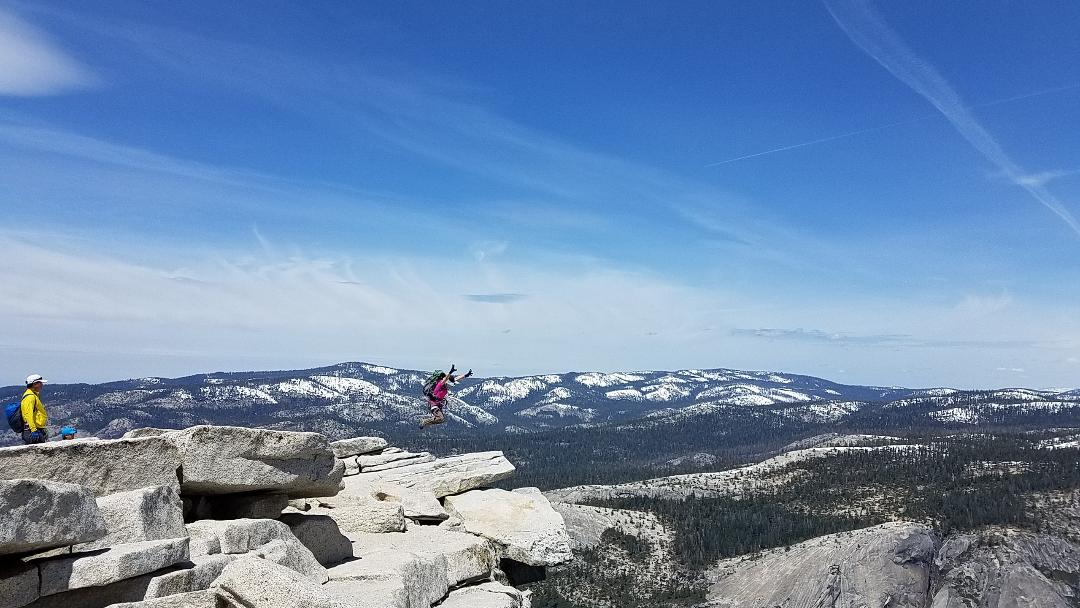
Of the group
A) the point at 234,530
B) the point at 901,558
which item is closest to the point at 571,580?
the point at 901,558

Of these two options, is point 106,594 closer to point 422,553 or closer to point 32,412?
point 422,553

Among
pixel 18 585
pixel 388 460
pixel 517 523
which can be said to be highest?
pixel 18 585

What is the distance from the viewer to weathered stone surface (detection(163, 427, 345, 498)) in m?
15.1


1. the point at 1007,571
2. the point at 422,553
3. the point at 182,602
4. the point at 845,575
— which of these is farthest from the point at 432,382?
the point at 1007,571

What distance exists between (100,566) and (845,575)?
470ft

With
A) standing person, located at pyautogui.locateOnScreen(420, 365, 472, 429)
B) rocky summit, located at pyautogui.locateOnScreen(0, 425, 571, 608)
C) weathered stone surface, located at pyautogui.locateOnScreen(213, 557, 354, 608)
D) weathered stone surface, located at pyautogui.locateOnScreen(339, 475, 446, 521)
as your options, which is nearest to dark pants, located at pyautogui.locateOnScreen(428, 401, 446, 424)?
standing person, located at pyautogui.locateOnScreen(420, 365, 472, 429)

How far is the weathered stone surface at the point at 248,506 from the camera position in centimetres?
1709

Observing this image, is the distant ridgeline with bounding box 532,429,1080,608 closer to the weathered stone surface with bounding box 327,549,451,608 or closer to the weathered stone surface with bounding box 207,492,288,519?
the weathered stone surface with bounding box 327,549,451,608

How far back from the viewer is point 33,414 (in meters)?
17.6

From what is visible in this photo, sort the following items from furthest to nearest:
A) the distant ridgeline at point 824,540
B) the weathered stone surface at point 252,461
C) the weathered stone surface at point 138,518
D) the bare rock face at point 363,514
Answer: the distant ridgeline at point 824,540
the bare rock face at point 363,514
the weathered stone surface at point 252,461
the weathered stone surface at point 138,518

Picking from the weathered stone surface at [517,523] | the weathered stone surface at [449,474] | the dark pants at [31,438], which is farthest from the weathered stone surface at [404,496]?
the dark pants at [31,438]

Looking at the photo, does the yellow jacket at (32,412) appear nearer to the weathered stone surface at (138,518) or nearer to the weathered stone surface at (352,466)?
the weathered stone surface at (138,518)

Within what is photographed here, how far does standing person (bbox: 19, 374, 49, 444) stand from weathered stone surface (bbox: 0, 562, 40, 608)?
8.46 meters

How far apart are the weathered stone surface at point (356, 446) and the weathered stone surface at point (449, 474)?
2.28 meters
